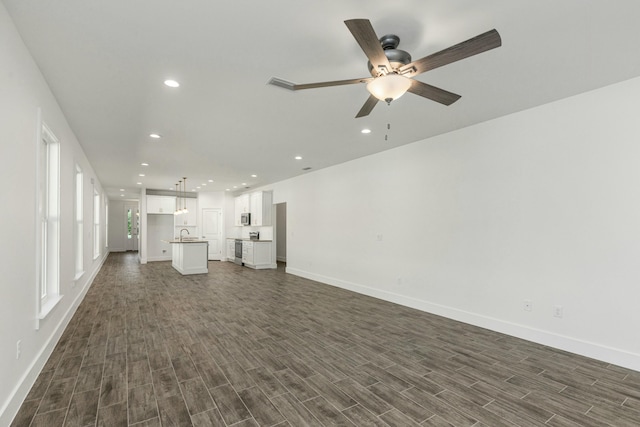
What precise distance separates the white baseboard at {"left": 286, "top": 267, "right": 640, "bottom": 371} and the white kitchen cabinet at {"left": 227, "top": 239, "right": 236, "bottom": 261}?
6795mm

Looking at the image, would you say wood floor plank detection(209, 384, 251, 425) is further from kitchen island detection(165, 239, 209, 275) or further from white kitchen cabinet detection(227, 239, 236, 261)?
white kitchen cabinet detection(227, 239, 236, 261)

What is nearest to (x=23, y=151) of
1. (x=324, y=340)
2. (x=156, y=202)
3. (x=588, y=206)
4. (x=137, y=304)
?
(x=324, y=340)

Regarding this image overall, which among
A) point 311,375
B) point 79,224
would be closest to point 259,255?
point 79,224

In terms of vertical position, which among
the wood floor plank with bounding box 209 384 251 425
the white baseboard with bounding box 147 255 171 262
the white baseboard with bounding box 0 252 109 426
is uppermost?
the white baseboard with bounding box 0 252 109 426

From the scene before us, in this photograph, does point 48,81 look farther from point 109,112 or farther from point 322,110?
point 322,110

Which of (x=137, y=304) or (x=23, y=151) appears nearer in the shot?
(x=23, y=151)

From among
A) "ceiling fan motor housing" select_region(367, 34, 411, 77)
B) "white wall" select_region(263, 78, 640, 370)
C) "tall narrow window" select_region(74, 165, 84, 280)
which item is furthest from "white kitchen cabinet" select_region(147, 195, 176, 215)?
"ceiling fan motor housing" select_region(367, 34, 411, 77)

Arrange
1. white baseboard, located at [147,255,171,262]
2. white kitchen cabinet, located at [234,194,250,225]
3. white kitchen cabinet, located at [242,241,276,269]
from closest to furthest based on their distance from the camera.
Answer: white kitchen cabinet, located at [242,241,276,269]
white kitchen cabinet, located at [234,194,250,225]
white baseboard, located at [147,255,171,262]

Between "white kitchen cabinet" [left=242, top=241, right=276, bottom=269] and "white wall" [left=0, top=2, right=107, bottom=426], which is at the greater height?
"white wall" [left=0, top=2, right=107, bottom=426]

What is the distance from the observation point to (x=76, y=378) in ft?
8.85

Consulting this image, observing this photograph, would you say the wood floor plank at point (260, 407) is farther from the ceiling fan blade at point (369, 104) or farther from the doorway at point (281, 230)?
the doorway at point (281, 230)

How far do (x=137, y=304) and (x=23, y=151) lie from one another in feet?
12.0

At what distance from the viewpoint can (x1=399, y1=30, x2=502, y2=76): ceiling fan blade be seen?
171cm

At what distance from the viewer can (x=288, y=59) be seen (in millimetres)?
2572
